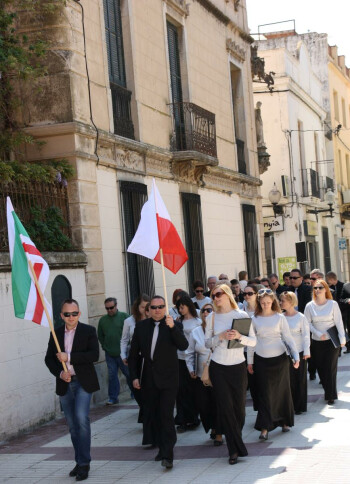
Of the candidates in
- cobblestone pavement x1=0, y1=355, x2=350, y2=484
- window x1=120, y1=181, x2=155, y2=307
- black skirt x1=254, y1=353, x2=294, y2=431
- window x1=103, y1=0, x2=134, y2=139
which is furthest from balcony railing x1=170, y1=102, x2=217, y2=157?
black skirt x1=254, y1=353, x2=294, y2=431

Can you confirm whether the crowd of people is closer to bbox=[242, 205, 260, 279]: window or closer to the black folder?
the black folder

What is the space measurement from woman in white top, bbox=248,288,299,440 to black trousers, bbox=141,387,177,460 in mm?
1323

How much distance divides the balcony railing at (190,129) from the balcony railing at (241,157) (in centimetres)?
387

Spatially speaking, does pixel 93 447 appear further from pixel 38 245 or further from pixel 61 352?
pixel 38 245

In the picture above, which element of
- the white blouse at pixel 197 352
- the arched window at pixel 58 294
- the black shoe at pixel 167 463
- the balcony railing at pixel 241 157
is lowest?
the black shoe at pixel 167 463

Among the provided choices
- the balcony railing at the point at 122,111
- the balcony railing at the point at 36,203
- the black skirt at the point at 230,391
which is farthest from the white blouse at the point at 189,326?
the balcony railing at the point at 122,111

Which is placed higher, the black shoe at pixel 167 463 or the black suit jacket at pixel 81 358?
the black suit jacket at pixel 81 358

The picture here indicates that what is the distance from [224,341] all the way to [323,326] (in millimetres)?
A: 3903

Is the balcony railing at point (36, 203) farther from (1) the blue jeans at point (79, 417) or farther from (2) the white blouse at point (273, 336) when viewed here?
(2) the white blouse at point (273, 336)

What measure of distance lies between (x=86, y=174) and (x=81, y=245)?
3.94 ft

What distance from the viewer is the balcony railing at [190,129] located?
18375mm

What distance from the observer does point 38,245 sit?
1254cm

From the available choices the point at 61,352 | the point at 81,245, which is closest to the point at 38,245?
the point at 81,245

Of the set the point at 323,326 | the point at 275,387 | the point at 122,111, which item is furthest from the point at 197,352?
the point at 122,111
